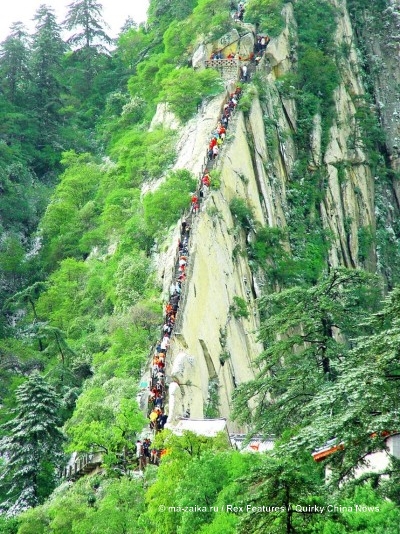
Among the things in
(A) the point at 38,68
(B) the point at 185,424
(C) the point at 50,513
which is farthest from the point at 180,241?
(A) the point at 38,68

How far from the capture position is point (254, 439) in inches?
1235

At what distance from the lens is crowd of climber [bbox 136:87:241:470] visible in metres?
32.1

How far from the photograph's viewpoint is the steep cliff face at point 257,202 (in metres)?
42.1

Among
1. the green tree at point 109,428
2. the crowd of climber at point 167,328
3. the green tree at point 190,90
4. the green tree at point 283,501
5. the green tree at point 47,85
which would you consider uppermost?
the green tree at point 47,85

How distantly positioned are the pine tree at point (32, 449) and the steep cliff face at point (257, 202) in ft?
16.7

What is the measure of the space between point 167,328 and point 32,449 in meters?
7.25

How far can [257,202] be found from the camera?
56.2 m

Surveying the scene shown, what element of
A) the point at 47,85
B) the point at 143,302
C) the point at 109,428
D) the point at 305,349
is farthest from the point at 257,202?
the point at 47,85

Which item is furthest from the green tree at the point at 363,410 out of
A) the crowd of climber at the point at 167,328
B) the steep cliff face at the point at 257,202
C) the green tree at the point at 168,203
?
the green tree at the point at 168,203

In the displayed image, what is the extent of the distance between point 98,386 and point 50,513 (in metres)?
11.2

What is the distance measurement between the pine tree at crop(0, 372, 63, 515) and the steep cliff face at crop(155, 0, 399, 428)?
508 cm

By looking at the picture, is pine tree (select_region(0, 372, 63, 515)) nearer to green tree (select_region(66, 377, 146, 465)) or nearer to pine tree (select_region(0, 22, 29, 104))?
green tree (select_region(66, 377, 146, 465))

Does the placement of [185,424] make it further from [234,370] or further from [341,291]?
[234,370]

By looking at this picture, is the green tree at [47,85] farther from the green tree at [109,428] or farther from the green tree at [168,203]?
the green tree at [109,428]
